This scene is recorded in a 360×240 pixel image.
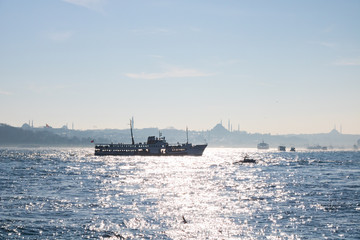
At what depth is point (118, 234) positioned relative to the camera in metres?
38.0

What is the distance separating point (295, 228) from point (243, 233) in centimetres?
588

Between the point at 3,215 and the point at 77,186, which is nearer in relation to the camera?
the point at 3,215

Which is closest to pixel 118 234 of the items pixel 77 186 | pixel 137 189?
pixel 137 189

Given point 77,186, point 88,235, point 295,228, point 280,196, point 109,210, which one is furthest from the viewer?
point 77,186

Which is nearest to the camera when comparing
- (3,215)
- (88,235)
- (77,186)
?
(88,235)

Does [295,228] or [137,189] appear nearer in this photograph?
[295,228]

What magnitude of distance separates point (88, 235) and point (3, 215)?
13356 mm

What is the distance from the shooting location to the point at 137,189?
72.0 metres

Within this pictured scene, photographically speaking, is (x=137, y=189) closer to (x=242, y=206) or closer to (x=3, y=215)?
(x=242, y=206)

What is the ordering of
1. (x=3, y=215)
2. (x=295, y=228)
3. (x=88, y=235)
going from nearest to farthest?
(x=88, y=235), (x=295, y=228), (x=3, y=215)

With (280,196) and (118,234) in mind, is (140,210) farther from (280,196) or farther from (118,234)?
(280,196)

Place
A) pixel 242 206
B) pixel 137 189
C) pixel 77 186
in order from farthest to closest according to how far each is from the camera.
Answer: pixel 77 186
pixel 137 189
pixel 242 206

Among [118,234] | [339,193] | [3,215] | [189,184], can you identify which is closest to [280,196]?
[339,193]

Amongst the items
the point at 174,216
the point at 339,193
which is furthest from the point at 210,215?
the point at 339,193
